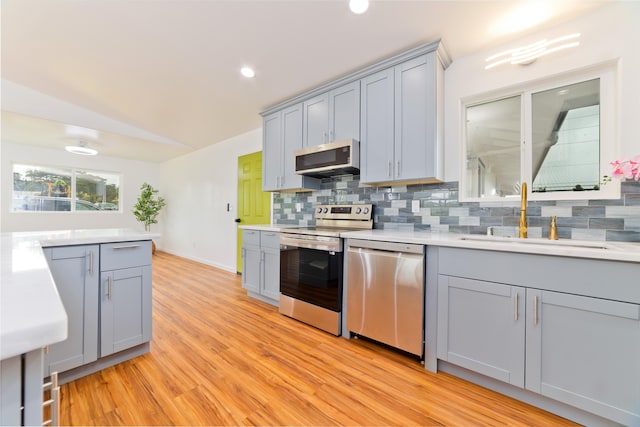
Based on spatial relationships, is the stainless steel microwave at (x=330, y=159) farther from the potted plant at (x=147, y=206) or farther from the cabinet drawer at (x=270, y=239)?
the potted plant at (x=147, y=206)

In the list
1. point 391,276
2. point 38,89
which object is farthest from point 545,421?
point 38,89

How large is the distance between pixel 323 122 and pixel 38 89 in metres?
3.96

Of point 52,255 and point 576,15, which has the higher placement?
point 576,15

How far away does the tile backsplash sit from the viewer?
1663 mm

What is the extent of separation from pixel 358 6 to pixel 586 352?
249 centimetres

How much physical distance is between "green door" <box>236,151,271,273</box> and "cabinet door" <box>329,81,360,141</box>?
1.71 meters

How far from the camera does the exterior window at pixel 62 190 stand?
512 centimetres

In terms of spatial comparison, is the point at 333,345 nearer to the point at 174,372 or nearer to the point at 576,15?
the point at 174,372

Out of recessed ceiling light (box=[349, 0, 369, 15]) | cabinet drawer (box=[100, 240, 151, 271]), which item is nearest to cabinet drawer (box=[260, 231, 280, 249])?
cabinet drawer (box=[100, 240, 151, 271])

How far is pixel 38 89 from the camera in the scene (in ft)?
11.6

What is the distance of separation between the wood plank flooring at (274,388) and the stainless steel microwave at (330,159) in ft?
5.25

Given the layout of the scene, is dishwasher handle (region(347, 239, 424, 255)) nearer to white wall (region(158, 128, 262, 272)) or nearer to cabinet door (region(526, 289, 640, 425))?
cabinet door (region(526, 289, 640, 425))

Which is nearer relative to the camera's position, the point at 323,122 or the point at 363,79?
the point at 363,79

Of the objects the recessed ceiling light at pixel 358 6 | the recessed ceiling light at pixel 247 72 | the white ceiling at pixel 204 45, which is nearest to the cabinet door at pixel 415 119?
the white ceiling at pixel 204 45
